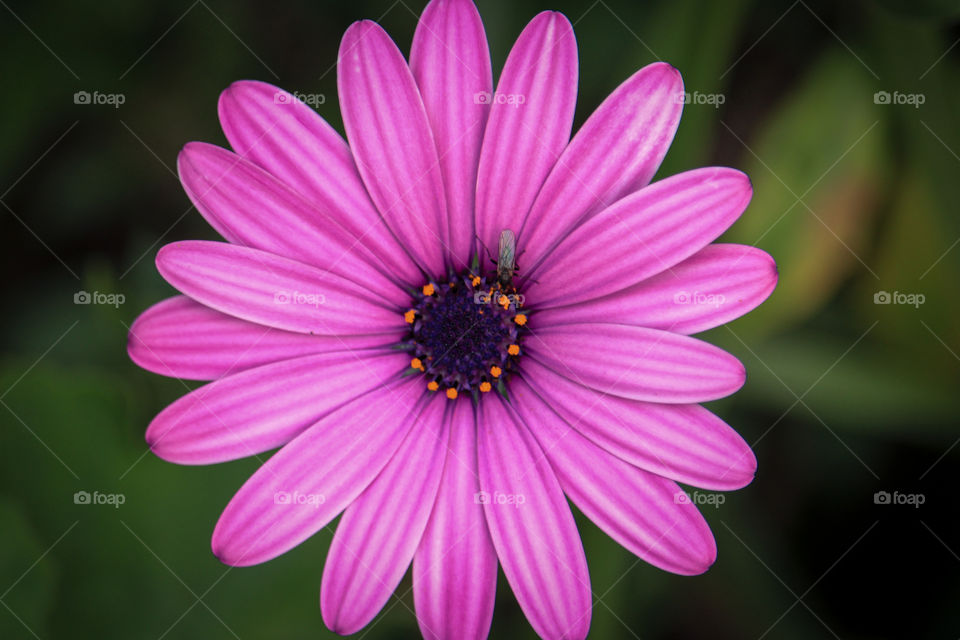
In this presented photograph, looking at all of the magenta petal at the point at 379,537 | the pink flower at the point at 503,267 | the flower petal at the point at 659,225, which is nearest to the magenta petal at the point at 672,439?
the pink flower at the point at 503,267

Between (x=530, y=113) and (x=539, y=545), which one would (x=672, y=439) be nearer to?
(x=539, y=545)

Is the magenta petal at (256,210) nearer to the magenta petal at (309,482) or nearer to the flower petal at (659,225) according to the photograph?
the magenta petal at (309,482)

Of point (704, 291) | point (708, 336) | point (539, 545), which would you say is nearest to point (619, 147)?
point (704, 291)

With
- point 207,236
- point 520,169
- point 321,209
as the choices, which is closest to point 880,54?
point 520,169

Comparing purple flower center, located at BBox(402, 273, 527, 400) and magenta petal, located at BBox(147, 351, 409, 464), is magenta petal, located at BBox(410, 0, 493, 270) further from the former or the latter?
magenta petal, located at BBox(147, 351, 409, 464)

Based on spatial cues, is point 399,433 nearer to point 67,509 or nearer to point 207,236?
point 67,509
